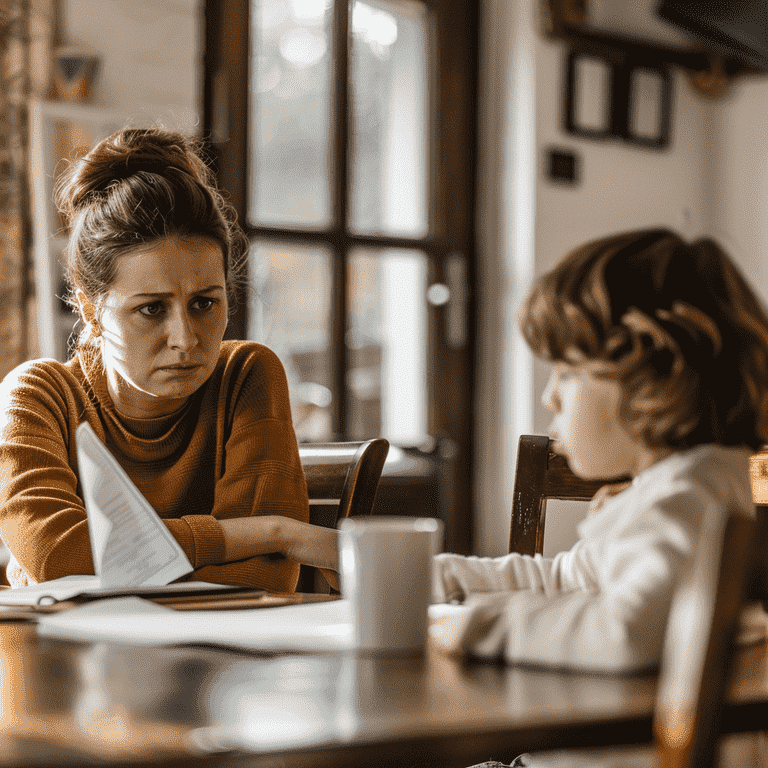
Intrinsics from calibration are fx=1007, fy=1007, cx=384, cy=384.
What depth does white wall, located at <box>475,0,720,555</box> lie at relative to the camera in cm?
371

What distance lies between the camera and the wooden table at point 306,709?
1.58ft

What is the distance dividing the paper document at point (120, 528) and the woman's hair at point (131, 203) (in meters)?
0.50

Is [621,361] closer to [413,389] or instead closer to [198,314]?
[198,314]

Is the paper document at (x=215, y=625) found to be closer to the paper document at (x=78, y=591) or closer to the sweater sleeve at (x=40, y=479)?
the paper document at (x=78, y=591)

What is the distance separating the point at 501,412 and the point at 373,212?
0.88m

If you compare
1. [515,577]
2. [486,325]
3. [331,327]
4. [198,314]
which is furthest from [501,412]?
[515,577]

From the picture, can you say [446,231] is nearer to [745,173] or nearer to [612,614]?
[745,173]

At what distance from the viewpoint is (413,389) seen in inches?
150

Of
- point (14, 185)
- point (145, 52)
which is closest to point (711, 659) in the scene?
point (14, 185)

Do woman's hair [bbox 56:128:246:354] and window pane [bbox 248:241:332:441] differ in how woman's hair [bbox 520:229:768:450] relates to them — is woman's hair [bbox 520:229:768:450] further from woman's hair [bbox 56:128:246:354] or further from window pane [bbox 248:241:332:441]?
window pane [bbox 248:241:332:441]

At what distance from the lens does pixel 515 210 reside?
3.77m

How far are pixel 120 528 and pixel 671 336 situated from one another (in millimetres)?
507

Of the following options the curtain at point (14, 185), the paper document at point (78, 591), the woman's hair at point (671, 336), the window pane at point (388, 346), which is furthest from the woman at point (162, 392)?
the window pane at point (388, 346)

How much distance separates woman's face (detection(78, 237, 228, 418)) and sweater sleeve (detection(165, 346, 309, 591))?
11cm
